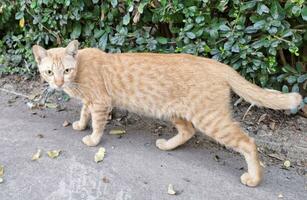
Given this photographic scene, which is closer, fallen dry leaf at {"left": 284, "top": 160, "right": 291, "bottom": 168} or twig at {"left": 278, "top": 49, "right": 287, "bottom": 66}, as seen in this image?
fallen dry leaf at {"left": 284, "top": 160, "right": 291, "bottom": 168}

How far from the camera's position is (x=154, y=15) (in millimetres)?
4613

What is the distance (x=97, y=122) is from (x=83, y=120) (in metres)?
0.37

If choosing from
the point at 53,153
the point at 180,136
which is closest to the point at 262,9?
the point at 180,136

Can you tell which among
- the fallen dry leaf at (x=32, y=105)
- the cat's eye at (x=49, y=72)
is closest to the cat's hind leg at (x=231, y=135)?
the cat's eye at (x=49, y=72)

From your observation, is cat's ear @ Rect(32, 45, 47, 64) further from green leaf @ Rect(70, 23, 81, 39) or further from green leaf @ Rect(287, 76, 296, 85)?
green leaf @ Rect(287, 76, 296, 85)

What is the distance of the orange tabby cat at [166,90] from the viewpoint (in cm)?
Result: 363

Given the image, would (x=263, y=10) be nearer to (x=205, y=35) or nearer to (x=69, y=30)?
(x=205, y=35)

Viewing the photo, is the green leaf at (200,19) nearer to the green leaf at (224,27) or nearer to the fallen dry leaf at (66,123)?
the green leaf at (224,27)

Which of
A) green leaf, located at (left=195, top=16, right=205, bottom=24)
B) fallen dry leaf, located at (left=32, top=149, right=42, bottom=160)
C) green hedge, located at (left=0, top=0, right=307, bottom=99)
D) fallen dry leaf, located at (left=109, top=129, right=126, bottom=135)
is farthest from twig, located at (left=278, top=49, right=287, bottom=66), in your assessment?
fallen dry leaf, located at (left=32, top=149, right=42, bottom=160)

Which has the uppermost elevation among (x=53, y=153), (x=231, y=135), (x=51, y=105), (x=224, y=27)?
(x=224, y=27)

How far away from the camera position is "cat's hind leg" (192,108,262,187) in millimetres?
3615

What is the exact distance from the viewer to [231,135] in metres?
3.61

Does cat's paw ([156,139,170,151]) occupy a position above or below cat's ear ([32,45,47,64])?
below

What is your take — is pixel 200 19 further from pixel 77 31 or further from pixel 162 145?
pixel 77 31
